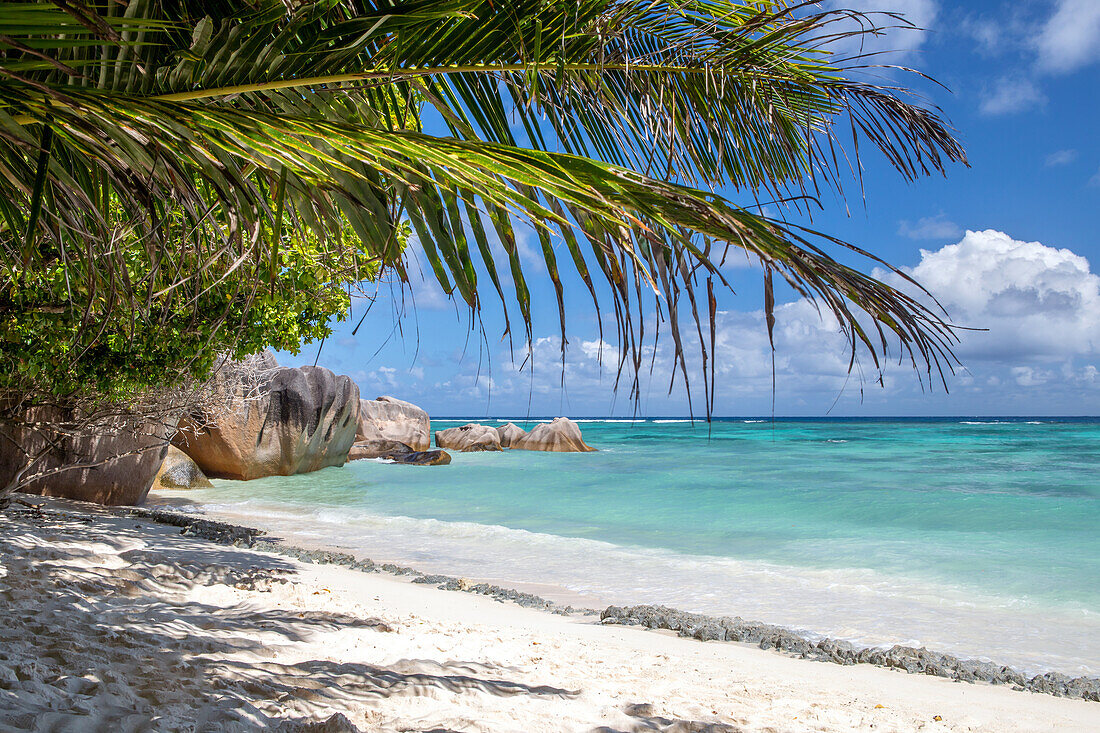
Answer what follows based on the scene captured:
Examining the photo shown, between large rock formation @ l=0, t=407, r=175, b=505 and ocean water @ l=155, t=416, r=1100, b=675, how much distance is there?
5.33 ft

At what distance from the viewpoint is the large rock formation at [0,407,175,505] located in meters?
6.95

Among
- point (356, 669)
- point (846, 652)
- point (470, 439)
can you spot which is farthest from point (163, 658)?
point (470, 439)

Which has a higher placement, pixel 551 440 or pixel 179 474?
pixel 551 440

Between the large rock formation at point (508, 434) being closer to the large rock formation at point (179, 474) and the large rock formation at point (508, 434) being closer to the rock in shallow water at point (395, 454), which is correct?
the rock in shallow water at point (395, 454)

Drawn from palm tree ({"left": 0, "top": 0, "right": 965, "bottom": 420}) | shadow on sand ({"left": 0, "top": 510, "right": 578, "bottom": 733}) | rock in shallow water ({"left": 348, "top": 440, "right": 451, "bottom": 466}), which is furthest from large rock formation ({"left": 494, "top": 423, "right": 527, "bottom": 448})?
palm tree ({"left": 0, "top": 0, "right": 965, "bottom": 420})

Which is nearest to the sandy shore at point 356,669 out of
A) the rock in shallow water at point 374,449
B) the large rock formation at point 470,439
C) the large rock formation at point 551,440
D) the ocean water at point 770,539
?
the ocean water at point 770,539

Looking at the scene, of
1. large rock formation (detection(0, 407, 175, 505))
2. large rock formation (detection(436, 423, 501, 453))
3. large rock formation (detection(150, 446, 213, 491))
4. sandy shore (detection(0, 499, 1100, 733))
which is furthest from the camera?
large rock formation (detection(436, 423, 501, 453))

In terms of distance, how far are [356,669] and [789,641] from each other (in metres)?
3.21

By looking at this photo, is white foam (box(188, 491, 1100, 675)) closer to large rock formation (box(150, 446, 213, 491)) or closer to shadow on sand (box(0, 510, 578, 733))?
large rock formation (box(150, 446, 213, 491))

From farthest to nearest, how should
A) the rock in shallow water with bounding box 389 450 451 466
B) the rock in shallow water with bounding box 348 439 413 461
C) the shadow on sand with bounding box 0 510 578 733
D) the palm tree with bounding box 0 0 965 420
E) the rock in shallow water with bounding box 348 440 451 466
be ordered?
the rock in shallow water with bounding box 348 439 413 461 → the rock in shallow water with bounding box 348 440 451 466 → the rock in shallow water with bounding box 389 450 451 466 → the shadow on sand with bounding box 0 510 578 733 → the palm tree with bounding box 0 0 965 420

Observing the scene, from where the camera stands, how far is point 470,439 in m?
30.7

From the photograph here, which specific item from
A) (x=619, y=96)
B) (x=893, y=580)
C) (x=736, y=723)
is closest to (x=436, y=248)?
(x=619, y=96)

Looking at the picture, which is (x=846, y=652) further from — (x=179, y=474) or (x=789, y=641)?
(x=179, y=474)

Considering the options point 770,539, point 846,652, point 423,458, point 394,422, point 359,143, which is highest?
point 359,143
